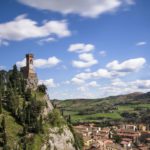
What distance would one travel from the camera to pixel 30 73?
136 metres

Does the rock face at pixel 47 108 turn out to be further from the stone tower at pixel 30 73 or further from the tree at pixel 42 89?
the stone tower at pixel 30 73

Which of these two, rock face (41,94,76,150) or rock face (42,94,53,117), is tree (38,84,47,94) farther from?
rock face (41,94,76,150)

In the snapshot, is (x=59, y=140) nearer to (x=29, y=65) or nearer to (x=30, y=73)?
(x=30, y=73)

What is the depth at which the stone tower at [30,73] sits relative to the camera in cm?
13412

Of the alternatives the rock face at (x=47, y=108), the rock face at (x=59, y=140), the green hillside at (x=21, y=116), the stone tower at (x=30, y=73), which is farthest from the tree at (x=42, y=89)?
the rock face at (x=59, y=140)

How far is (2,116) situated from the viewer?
110 meters

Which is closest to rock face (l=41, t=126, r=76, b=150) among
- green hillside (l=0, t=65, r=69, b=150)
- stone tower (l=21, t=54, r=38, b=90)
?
green hillside (l=0, t=65, r=69, b=150)

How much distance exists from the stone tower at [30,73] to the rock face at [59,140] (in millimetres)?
21835

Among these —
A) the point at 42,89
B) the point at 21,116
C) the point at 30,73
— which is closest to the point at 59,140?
the point at 21,116

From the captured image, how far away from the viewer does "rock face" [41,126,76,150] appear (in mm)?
111000

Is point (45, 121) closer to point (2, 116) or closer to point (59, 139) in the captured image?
point (59, 139)

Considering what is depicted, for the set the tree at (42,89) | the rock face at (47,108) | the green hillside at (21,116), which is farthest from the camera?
the tree at (42,89)

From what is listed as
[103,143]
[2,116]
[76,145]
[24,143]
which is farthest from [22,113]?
[103,143]

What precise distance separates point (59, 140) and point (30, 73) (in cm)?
3215
